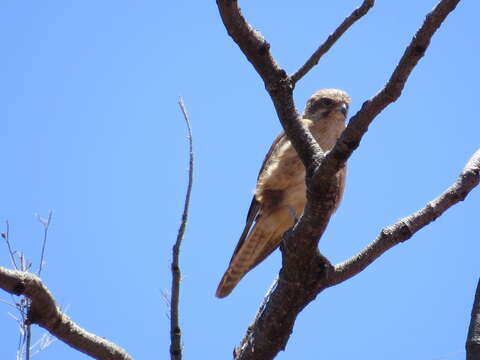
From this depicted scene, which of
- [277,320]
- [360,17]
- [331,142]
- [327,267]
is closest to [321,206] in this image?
[327,267]

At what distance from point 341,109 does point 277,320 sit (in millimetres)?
3634

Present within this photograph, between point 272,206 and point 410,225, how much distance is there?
8.26 ft

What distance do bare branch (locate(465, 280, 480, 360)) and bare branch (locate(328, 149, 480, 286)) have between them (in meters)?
0.54

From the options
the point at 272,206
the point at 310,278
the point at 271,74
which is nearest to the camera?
the point at 271,74

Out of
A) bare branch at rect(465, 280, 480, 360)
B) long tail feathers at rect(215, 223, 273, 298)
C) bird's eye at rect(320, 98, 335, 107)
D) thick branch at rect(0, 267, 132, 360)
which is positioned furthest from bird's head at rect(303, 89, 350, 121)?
thick branch at rect(0, 267, 132, 360)

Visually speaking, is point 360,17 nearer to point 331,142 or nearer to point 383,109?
point 383,109

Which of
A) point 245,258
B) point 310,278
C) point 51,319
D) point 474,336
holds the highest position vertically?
point 245,258

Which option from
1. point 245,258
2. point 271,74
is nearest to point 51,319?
point 271,74

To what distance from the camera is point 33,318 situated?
8.91 ft

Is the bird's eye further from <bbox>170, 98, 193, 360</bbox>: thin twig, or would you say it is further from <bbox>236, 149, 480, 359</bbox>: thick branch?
<bbox>170, 98, 193, 360</bbox>: thin twig

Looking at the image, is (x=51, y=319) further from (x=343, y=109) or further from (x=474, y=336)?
(x=343, y=109)

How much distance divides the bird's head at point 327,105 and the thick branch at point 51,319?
3807 millimetres

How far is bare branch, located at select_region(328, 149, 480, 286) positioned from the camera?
10.6ft

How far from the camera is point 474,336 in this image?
2.70 metres
